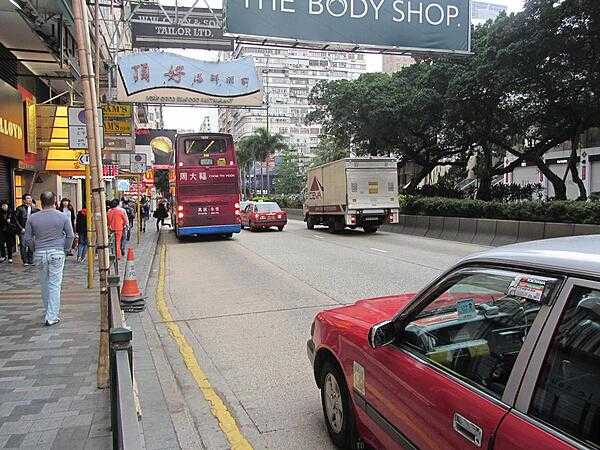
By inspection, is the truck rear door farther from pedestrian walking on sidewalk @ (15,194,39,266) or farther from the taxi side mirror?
the taxi side mirror

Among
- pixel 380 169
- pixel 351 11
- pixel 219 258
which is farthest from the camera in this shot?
pixel 380 169

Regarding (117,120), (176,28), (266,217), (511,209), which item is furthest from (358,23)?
(266,217)

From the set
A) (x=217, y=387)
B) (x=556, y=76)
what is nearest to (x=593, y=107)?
(x=556, y=76)

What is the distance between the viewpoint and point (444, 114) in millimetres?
25469

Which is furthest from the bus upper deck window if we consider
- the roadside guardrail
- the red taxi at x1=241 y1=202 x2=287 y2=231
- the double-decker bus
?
the roadside guardrail

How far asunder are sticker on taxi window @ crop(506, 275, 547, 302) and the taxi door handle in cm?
55

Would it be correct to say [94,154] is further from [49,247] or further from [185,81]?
[185,81]

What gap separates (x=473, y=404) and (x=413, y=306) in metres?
0.82

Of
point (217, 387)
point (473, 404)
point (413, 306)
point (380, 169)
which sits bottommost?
point (217, 387)

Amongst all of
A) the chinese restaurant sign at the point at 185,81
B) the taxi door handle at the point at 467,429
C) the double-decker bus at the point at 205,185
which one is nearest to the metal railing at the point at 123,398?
the taxi door handle at the point at 467,429

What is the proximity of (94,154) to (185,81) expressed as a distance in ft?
44.1

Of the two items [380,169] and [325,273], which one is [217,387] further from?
[380,169]

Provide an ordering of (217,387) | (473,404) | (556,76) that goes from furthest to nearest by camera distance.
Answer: (556,76) < (217,387) < (473,404)

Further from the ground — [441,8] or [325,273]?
[441,8]
